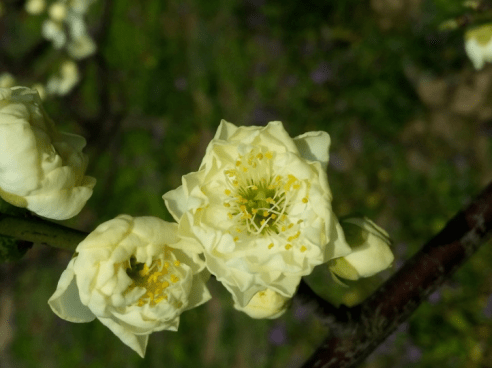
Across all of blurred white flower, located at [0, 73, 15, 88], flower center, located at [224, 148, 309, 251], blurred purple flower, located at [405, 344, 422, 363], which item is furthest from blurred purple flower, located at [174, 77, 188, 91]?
flower center, located at [224, 148, 309, 251]

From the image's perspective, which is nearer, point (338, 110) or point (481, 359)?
point (481, 359)

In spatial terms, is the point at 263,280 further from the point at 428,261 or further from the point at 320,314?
the point at 428,261

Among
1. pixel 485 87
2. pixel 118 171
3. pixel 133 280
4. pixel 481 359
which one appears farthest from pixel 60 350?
pixel 485 87

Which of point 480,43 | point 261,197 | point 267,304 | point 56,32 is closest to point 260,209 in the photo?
point 261,197

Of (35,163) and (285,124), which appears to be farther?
(285,124)

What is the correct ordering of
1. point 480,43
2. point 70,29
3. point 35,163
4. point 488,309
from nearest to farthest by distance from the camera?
1. point 35,163
2. point 480,43
3. point 488,309
4. point 70,29

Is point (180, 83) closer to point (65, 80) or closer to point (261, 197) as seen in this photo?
point (65, 80)

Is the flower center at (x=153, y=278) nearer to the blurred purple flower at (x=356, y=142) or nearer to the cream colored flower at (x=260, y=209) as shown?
the cream colored flower at (x=260, y=209)
